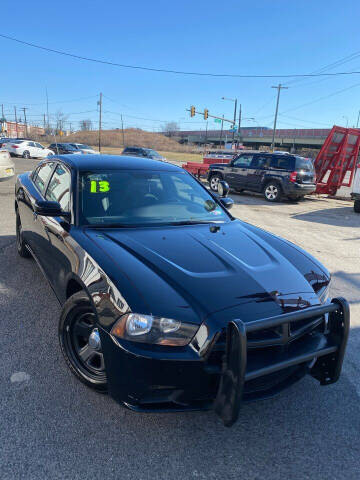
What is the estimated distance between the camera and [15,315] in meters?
3.48

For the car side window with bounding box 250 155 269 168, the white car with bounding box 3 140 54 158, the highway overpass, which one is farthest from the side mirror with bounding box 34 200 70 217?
the highway overpass

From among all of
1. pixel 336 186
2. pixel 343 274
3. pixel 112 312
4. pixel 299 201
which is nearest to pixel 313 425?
pixel 112 312

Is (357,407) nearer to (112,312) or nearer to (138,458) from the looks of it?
(138,458)

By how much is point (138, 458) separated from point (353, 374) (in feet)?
6.28

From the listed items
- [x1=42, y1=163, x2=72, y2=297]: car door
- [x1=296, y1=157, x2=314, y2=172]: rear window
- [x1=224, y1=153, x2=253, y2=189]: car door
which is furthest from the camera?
[x1=224, y1=153, x2=253, y2=189]: car door

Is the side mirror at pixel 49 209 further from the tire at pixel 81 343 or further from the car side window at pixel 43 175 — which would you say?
the car side window at pixel 43 175

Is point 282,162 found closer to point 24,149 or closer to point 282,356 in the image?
point 282,356

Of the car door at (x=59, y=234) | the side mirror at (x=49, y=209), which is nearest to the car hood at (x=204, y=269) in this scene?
the car door at (x=59, y=234)

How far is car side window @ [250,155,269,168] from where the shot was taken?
46.4ft

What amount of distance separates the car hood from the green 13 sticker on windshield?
1.76 feet

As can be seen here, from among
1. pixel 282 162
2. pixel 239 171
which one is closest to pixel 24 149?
pixel 239 171

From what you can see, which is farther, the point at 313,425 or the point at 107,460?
the point at 313,425

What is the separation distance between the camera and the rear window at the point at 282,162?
1352 cm

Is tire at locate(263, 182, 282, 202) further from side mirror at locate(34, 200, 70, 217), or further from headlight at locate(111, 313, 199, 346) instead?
headlight at locate(111, 313, 199, 346)
